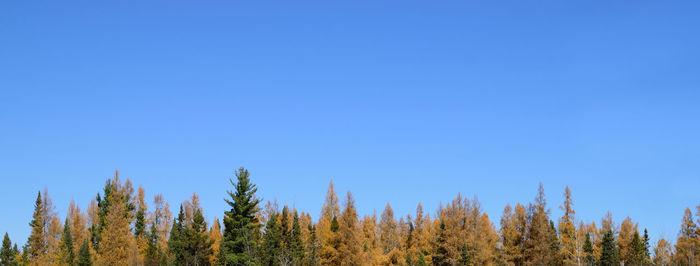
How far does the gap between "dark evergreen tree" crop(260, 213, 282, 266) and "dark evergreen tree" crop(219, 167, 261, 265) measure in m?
10.6

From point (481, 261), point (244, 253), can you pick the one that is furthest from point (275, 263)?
point (481, 261)

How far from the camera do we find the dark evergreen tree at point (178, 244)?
75425mm

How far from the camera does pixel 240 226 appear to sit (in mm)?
58250

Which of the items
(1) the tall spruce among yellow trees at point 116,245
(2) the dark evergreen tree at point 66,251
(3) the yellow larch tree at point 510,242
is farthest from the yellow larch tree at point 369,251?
(2) the dark evergreen tree at point 66,251

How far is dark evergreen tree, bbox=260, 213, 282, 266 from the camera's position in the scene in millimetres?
69188

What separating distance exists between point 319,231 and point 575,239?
33.1 metres

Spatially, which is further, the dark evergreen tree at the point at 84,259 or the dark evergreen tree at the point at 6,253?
the dark evergreen tree at the point at 6,253

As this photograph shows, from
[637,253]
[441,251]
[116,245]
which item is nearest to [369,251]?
[441,251]

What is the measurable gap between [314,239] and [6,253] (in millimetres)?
42975

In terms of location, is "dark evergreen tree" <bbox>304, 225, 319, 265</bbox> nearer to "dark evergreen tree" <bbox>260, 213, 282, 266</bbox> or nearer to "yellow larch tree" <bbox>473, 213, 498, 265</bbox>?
"dark evergreen tree" <bbox>260, 213, 282, 266</bbox>

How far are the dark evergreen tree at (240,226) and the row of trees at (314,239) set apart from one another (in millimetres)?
89

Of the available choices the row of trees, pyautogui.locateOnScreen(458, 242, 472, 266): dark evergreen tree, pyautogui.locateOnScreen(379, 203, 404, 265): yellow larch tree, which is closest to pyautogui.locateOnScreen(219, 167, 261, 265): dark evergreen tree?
the row of trees

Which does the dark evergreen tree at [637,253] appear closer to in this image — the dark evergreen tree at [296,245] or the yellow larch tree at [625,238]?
the yellow larch tree at [625,238]

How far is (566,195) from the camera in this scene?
283 feet
